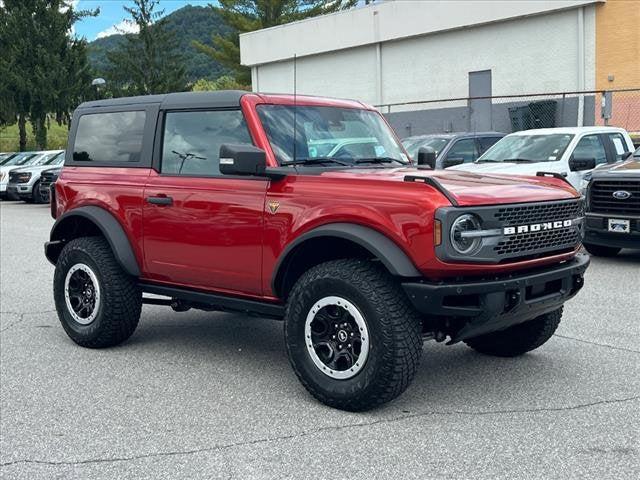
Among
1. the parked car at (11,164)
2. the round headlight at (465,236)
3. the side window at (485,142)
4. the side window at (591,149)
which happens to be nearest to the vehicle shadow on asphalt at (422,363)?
the round headlight at (465,236)

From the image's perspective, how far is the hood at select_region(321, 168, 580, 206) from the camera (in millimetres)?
4523

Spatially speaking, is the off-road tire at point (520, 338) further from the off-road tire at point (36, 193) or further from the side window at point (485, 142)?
the off-road tire at point (36, 193)

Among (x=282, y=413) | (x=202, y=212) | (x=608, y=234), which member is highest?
(x=202, y=212)

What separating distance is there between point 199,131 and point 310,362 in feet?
6.36

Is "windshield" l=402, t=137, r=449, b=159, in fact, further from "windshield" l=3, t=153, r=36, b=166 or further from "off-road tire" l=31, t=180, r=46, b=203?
"windshield" l=3, t=153, r=36, b=166

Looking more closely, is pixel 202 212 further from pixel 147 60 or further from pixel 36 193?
pixel 147 60

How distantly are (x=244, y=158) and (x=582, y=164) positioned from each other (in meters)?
8.24

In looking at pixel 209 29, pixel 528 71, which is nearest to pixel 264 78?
pixel 528 71

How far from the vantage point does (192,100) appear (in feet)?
19.3

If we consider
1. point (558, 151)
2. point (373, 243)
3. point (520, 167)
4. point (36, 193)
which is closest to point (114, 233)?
point (373, 243)

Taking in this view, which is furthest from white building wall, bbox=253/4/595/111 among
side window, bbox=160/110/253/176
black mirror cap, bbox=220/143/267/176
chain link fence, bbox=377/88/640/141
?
black mirror cap, bbox=220/143/267/176

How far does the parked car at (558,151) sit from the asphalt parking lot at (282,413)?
18.7ft

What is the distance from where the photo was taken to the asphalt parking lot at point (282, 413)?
3.97m

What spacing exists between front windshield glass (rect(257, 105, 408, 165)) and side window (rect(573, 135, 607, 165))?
7624 millimetres
